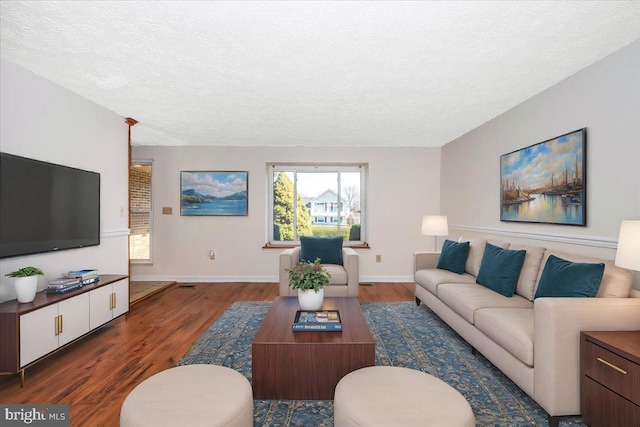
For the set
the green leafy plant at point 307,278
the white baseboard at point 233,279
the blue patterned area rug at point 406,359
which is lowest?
the blue patterned area rug at point 406,359

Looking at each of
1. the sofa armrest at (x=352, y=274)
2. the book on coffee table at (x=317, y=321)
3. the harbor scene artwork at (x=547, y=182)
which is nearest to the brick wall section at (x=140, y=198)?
the sofa armrest at (x=352, y=274)

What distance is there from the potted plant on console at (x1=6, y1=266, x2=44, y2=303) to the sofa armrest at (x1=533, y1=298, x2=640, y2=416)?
353 cm

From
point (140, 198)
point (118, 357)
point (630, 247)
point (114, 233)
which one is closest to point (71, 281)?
point (118, 357)

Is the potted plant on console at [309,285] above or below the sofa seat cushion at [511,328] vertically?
above

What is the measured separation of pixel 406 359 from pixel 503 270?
1.18 meters

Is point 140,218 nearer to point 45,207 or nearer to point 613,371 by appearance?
point 45,207

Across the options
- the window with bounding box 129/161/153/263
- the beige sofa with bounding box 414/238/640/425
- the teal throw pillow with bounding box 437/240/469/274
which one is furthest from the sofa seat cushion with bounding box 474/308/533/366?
the window with bounding box 129/161/153/263

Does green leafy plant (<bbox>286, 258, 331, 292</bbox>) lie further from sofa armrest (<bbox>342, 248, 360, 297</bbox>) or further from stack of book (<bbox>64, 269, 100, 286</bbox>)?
stack of book (<bbox>64, 269, 100, 286</bbox>)

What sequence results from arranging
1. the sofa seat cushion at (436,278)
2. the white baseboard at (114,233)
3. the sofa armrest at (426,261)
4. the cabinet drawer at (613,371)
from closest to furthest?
the cabinet drawer at (613,371) → the sofa seat cushion at (436,278) → the white baseboard at (114,233) → the sofa armrest at (426,261)

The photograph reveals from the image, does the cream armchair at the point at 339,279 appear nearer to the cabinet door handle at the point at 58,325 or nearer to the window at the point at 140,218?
the cabinet door handle at the point at 58,325

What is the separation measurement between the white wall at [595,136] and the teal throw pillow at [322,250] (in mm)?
1988

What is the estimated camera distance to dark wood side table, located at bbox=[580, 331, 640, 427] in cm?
140

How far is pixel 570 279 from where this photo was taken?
200 cm

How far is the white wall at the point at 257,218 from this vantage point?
5.19m
